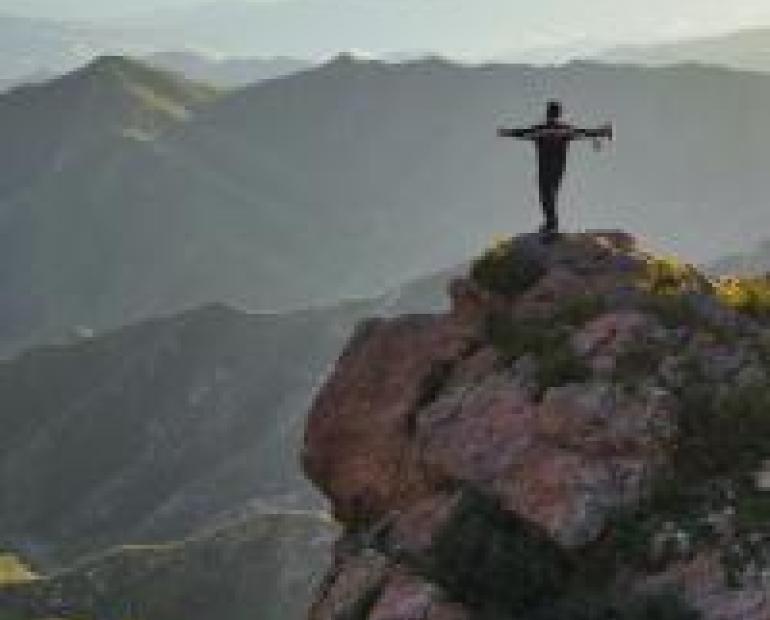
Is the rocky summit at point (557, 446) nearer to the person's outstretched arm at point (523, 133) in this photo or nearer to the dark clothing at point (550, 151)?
the dark clothing at point (550, 151)

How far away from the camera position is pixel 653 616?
61.6ft

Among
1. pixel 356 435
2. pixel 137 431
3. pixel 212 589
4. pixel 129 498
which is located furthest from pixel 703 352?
pixel 137 431

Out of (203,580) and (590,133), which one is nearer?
(590,133)

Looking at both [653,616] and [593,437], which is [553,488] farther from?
[653,616]

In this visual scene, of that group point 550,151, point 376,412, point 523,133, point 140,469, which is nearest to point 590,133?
point 550,151

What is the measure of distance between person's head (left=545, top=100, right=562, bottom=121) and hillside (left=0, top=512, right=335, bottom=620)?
78740 mm

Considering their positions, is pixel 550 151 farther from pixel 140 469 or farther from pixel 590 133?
pixel 140 469

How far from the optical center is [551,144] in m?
28.2

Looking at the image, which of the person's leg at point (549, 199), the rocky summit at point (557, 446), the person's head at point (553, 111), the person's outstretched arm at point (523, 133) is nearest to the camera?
the rocky summit at point (557, 446)

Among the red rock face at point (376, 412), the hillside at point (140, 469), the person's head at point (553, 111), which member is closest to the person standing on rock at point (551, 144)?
the person's head at point (553, 111)

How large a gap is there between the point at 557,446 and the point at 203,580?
3626 inches

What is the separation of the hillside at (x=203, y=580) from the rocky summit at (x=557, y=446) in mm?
78308

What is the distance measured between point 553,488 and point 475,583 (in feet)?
6.15

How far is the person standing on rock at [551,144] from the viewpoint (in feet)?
90.7
